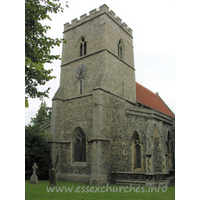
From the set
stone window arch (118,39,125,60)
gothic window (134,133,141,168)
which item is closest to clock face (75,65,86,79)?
stone window arch (118,39,125,60)

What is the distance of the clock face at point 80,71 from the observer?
18133mm

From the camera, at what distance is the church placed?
13.5m

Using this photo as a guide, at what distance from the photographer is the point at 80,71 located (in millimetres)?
18453

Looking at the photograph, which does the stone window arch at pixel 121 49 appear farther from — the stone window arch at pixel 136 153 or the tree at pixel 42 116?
the tree at pixel 42 116

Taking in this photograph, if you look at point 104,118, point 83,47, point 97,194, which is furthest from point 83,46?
point 97,194

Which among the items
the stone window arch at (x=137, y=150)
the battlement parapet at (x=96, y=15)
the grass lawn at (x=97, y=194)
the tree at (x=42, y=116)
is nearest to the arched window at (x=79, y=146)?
the stone window arch at (x=137, y=150)

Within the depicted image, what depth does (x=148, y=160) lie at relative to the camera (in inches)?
485

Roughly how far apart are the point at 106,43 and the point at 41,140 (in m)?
10.2

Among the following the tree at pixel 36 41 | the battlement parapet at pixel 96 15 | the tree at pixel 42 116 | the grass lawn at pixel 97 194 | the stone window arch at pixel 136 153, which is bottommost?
the grass lawn at pixel 97 194

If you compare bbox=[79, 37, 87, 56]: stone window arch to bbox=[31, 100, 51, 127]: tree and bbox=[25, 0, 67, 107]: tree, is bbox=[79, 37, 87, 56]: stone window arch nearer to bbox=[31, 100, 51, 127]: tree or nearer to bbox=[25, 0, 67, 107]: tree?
bbox=[25, 0, 67, 107]: tree

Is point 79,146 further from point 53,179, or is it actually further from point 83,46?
point 83,46

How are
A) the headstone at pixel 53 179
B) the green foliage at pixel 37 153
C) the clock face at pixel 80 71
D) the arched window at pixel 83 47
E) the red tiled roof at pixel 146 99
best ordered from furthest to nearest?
the red tiled roof at pixel 146 99
the arched window at pixel 83 47
the clock face at pixel 80 71
the green foliage at pixel 37 153
the headstone at pixel 53 179

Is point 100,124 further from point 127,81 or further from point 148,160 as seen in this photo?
point 127,81

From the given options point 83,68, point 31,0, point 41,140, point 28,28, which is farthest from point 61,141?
point 31,0
